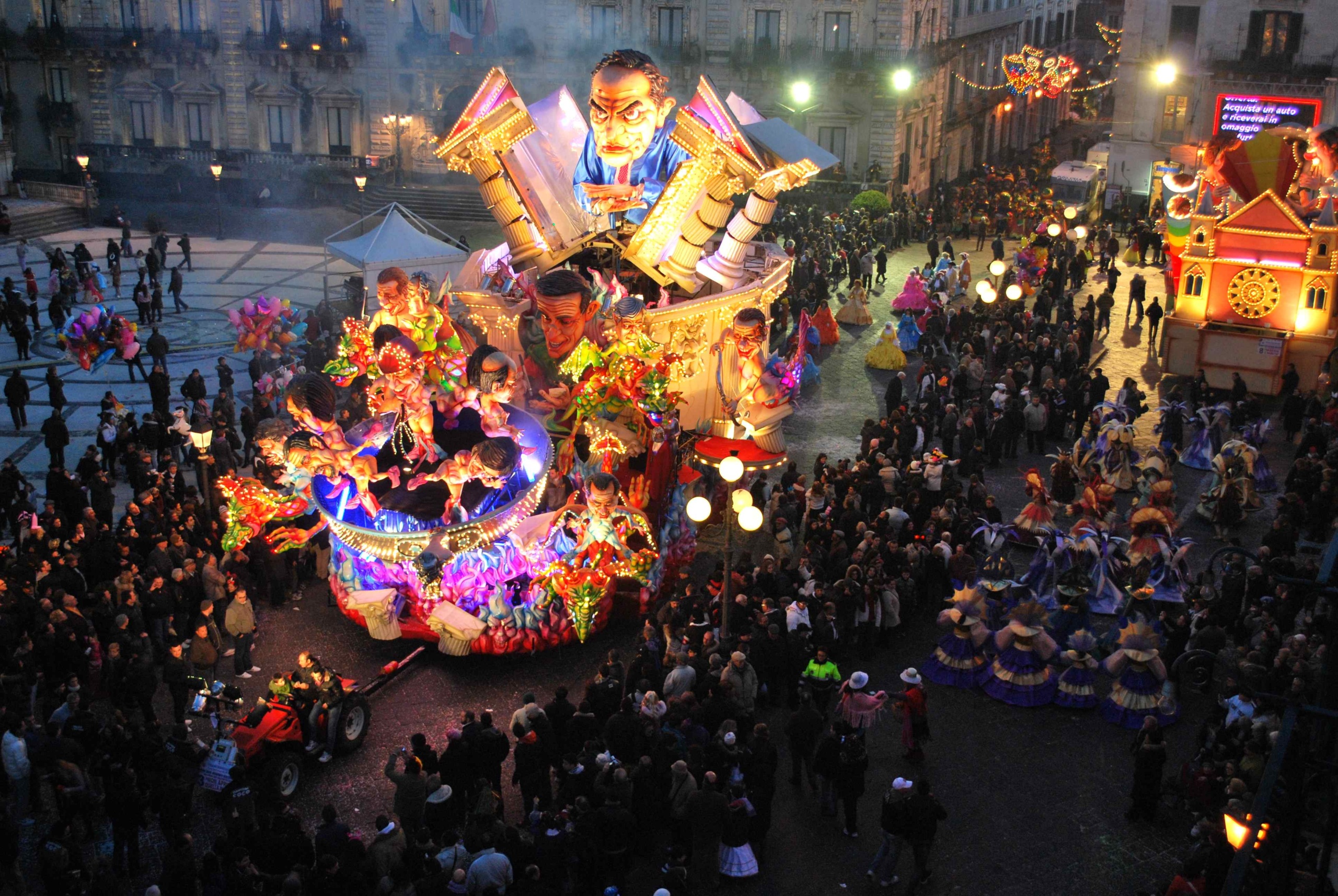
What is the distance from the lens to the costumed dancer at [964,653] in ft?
55.5

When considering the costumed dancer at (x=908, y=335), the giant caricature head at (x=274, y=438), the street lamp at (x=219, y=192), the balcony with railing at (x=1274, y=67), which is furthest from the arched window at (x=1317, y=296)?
the street lamp at (x=219, y=192)

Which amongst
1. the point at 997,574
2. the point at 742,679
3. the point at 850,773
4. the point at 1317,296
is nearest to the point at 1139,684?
the point at 997,574

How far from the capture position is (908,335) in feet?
104

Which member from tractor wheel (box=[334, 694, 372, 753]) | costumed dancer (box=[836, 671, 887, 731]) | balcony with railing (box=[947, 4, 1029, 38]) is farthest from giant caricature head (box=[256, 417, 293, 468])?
balcony with railing (box=[947, 4, 1029, 38])

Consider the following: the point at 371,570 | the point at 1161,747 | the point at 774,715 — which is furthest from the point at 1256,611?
the point at 371,570

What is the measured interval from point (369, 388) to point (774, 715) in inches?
266

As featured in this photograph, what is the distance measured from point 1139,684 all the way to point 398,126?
3991 centimetres

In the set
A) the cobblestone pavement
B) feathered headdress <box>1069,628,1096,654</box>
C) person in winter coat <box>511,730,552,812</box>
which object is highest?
feathered headdress <box>1069,628,1096,654</box>

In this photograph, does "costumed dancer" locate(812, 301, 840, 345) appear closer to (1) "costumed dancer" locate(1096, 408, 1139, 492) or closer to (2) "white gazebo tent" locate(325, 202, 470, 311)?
(2) "white gazebo tent" locate(325, 202, 470, 311)

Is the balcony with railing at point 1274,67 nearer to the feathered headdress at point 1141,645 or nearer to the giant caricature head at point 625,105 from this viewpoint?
the giant caricature head at point 625,105

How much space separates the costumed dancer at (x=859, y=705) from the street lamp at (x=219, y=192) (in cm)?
3397

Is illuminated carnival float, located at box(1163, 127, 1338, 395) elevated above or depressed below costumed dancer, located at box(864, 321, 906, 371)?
above

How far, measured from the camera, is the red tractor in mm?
13500

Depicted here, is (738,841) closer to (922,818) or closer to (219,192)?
(922,818)
